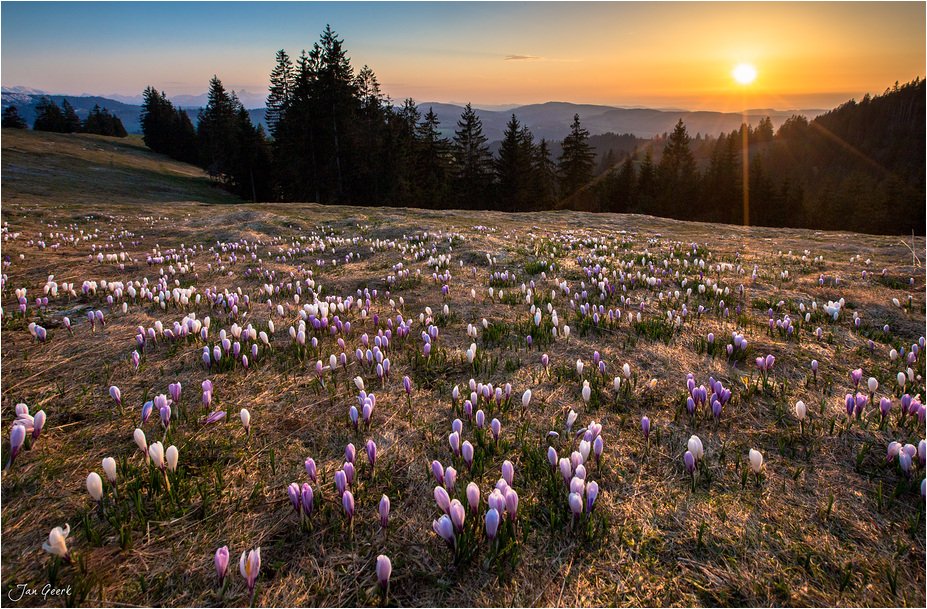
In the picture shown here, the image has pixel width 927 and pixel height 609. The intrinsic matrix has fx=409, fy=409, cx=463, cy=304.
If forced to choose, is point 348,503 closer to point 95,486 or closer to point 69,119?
point 95,486

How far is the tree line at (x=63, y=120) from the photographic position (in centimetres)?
7681

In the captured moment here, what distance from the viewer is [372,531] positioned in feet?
7.56

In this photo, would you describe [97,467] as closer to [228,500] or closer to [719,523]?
[228,500]

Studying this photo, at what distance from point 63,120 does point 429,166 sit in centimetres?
7976

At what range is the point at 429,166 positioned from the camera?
52281mm

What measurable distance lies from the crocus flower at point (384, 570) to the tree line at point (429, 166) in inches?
1592

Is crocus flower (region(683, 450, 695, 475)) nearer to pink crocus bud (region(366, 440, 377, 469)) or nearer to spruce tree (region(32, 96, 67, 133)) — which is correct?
pink crocus bud (region(366, 440, 377, 469))

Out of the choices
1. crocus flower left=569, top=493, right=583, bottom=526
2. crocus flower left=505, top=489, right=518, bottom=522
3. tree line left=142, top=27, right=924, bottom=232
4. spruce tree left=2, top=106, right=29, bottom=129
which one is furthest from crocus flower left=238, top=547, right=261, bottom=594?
spruce tree left=2, top=106, right=29, bottom=129

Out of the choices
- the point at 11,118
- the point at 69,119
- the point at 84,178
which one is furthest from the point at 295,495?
the point at 69,119

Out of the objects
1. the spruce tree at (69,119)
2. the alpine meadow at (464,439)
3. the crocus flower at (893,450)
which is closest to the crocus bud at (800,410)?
the alpine meadow at (464,439)

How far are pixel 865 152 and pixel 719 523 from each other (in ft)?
601

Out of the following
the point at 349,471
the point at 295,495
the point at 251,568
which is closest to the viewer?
the point at 251,568

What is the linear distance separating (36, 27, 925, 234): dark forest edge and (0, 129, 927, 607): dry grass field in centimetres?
3692

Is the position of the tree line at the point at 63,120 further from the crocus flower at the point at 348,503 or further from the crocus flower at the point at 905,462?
the crocus flower at the point at 905,462
